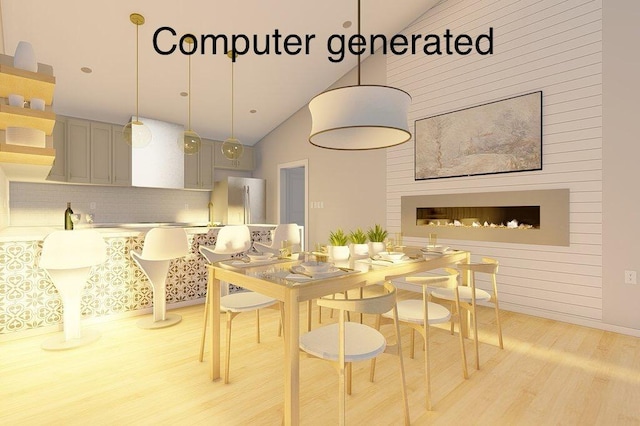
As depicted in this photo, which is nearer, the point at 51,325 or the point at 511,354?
the point at 511,354

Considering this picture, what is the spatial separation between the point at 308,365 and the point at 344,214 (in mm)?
3236

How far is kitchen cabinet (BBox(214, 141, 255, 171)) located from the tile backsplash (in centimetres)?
66

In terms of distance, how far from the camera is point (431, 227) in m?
4.30

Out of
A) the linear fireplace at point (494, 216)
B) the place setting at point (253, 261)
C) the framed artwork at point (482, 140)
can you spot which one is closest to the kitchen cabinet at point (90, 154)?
the place setting at point (253, 261)

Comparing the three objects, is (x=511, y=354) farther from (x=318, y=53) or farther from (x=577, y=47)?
(x=318, y=53)

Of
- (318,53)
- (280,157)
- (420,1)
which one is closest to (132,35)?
(318,53)

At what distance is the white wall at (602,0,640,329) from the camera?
9.57 feet

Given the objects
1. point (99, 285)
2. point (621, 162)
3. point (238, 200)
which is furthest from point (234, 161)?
point (621, 162)

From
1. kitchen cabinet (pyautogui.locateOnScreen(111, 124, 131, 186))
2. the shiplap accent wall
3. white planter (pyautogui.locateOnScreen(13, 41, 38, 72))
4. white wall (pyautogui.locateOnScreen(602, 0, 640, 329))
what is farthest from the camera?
kitchen cabinet (pyautogui.locateOnScreen(111, 124, 131, 186))

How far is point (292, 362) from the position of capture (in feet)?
4.93

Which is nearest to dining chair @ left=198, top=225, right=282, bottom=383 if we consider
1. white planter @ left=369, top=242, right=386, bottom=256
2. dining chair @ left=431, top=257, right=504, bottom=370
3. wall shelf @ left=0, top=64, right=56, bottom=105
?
white planter @ left=369, top=242, right=386, bottom=256

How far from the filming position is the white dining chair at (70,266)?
2.50 metres

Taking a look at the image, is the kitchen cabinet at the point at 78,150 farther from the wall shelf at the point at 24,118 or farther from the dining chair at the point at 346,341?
the dining chair at the point at 346,341

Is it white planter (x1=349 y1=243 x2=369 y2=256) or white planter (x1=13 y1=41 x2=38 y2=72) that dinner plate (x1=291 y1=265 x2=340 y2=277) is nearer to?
white planter (x1=349 y1=243 x2=369 y2=256)
